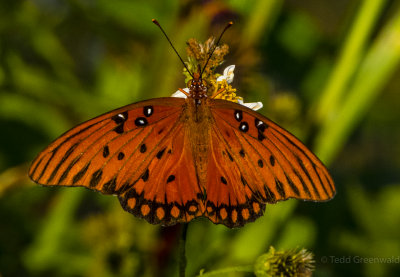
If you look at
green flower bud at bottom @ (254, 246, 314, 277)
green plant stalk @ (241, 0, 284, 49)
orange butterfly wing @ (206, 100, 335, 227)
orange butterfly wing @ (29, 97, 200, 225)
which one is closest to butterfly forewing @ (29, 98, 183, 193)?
orange butterfly wing @ (29, 97, 200, 225)

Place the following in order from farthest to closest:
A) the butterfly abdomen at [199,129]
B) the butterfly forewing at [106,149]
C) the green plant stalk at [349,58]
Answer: the green plant stalk at [349,58] → the butterfly abdomen at [199,129] → the butterfly forewing at [106,149]

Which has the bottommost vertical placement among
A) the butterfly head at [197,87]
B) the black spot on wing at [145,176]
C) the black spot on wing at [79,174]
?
the black spot on wing at [79,174]

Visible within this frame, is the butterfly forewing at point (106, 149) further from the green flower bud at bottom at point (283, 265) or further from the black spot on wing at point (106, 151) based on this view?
the green flower bud at bottom at point (283, 265)

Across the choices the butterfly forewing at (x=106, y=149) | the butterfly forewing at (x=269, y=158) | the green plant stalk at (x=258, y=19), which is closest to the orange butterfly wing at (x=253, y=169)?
the butterfly forewing at (x=269, y=158)

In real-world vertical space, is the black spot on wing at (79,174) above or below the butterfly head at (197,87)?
below

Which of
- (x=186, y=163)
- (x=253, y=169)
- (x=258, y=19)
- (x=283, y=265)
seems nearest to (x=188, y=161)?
(x=186, y=163)

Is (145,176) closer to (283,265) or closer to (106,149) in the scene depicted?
(106,149)

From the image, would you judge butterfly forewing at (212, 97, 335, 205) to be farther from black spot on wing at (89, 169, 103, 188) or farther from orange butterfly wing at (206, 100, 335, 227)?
black spot on wing at (89, 169, 103, 188)

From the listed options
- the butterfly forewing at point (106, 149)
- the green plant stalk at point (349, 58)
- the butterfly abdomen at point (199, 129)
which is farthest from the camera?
the green plant stalk at point (349, 58)
